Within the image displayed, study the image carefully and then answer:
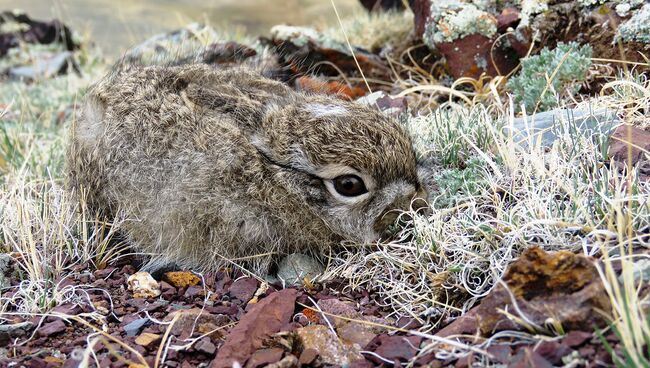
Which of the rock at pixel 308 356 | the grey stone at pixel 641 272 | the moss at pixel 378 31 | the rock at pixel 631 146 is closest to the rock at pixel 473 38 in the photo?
the moss at pixel 378 31

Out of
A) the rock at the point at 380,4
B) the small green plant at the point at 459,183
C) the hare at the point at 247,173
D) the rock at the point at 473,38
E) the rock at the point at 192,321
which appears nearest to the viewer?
the rock at the point at 192,321

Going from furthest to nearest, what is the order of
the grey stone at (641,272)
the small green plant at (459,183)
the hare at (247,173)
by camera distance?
1. the small green plant at (459,183)
2. the hare at (247,173)
3. the grey stone at (641,272)

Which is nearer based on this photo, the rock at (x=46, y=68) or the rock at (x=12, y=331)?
the rock at (x=12, y=331)

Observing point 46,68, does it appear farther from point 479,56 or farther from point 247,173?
point 247,173

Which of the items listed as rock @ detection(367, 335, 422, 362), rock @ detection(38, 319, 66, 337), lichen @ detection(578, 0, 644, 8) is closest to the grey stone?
rock @ detection(367, 335, 422, 362)

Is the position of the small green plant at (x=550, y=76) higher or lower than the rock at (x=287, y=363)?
higher

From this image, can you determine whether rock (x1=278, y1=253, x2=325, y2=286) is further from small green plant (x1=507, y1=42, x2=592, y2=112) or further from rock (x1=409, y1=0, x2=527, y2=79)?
rock (x1=409, y1=0, x2=527, y2=79)

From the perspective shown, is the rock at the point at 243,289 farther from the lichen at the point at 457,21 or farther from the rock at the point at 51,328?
the lichen at the point at 457,21
